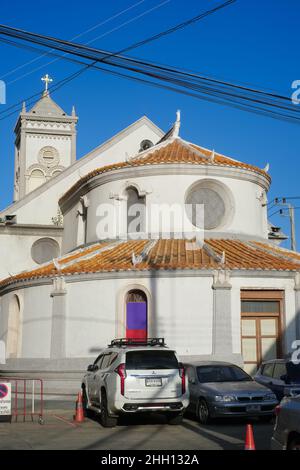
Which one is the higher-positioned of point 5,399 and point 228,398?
point 228,398

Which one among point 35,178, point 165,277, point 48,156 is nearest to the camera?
point 165,277

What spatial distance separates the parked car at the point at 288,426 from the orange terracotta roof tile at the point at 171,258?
45.8ft

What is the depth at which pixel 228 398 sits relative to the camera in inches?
639

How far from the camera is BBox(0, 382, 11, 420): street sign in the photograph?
16.8 metres

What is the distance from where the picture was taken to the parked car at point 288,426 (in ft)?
31.3

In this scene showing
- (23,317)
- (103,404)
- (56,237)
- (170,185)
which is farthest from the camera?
(56,237)

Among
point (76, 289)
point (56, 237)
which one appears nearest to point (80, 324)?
point (76, 289)

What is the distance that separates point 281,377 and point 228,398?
6.71 feet

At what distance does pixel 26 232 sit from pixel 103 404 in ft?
73.8

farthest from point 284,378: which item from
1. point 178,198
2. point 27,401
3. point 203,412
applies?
point 178,198

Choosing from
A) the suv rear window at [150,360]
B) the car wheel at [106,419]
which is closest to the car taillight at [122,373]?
the suv rear window at [150,360]

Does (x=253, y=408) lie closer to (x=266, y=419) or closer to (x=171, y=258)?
(x=266, y=419)
